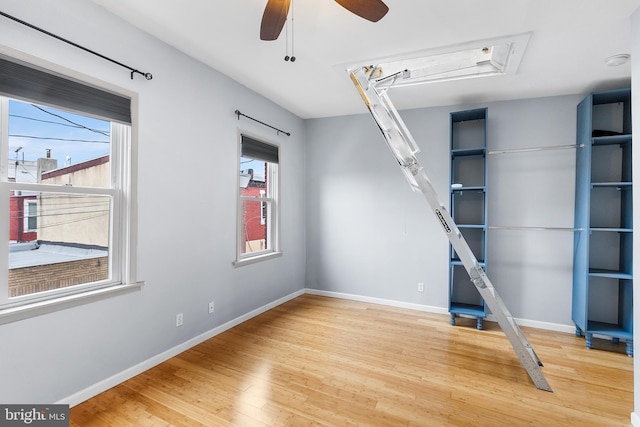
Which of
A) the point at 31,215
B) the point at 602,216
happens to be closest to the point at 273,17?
the point at 31,215

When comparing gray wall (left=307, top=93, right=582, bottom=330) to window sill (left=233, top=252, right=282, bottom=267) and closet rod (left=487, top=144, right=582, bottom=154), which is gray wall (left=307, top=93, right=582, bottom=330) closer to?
closet rod (left=487, top=144, right=582, bottom=154)

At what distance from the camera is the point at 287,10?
1628mm

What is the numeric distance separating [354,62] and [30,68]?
236cm

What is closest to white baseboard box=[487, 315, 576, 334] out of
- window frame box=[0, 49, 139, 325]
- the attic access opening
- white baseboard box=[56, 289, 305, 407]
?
the attic access opening

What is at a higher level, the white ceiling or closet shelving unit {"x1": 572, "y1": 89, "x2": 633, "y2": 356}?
the white ceiling

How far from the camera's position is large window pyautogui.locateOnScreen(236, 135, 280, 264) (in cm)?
368

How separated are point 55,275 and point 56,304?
0.22 metres

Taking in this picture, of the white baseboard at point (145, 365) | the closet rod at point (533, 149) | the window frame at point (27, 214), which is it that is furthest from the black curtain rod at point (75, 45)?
the closet rod at point (533, 149)

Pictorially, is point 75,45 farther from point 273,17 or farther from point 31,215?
point 273,17

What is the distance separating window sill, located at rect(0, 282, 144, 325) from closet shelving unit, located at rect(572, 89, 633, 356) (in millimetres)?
4296

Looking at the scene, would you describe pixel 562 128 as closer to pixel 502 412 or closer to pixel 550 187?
pixel 550 187

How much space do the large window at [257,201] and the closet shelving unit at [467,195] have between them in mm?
2296

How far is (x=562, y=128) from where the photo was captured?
11.5ft

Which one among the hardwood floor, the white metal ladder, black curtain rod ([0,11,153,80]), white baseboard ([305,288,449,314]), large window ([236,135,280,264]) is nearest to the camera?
black curtain rod ([0,11,153,80])
